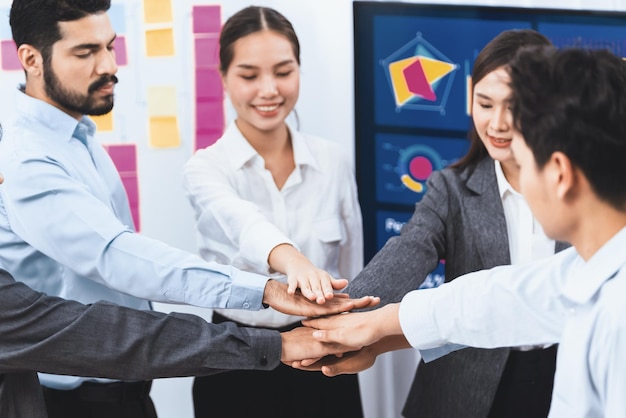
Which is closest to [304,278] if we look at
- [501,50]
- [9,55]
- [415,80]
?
[501,50]

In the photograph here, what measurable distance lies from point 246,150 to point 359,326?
736mm

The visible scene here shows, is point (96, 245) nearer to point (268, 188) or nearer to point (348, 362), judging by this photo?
point (348, 362)

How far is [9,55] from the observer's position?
3.02 m

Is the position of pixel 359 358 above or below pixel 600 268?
below

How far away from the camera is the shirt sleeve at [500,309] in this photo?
5.29 ft

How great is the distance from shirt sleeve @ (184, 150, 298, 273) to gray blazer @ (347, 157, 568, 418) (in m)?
0.24

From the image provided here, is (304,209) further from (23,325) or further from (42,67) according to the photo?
(23,325)

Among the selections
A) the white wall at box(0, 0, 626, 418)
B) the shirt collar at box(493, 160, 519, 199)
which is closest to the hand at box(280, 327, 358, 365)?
the shirt collar at box(493, 160, 519, 199)

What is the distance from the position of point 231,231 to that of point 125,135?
959 mm

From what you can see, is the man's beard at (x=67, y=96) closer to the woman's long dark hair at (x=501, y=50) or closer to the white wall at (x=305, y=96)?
the woman's long dark hair at (x=501, y=50)

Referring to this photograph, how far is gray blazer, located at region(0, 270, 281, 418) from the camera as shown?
1730 mm

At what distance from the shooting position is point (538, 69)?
135 centimetres

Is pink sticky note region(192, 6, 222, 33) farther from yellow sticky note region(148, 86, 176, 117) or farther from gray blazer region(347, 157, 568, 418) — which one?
gray blazer region(347, 157, 568, 418)

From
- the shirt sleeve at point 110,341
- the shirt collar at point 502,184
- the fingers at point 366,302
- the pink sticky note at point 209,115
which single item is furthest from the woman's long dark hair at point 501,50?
the pink sticky note at point 209,115
